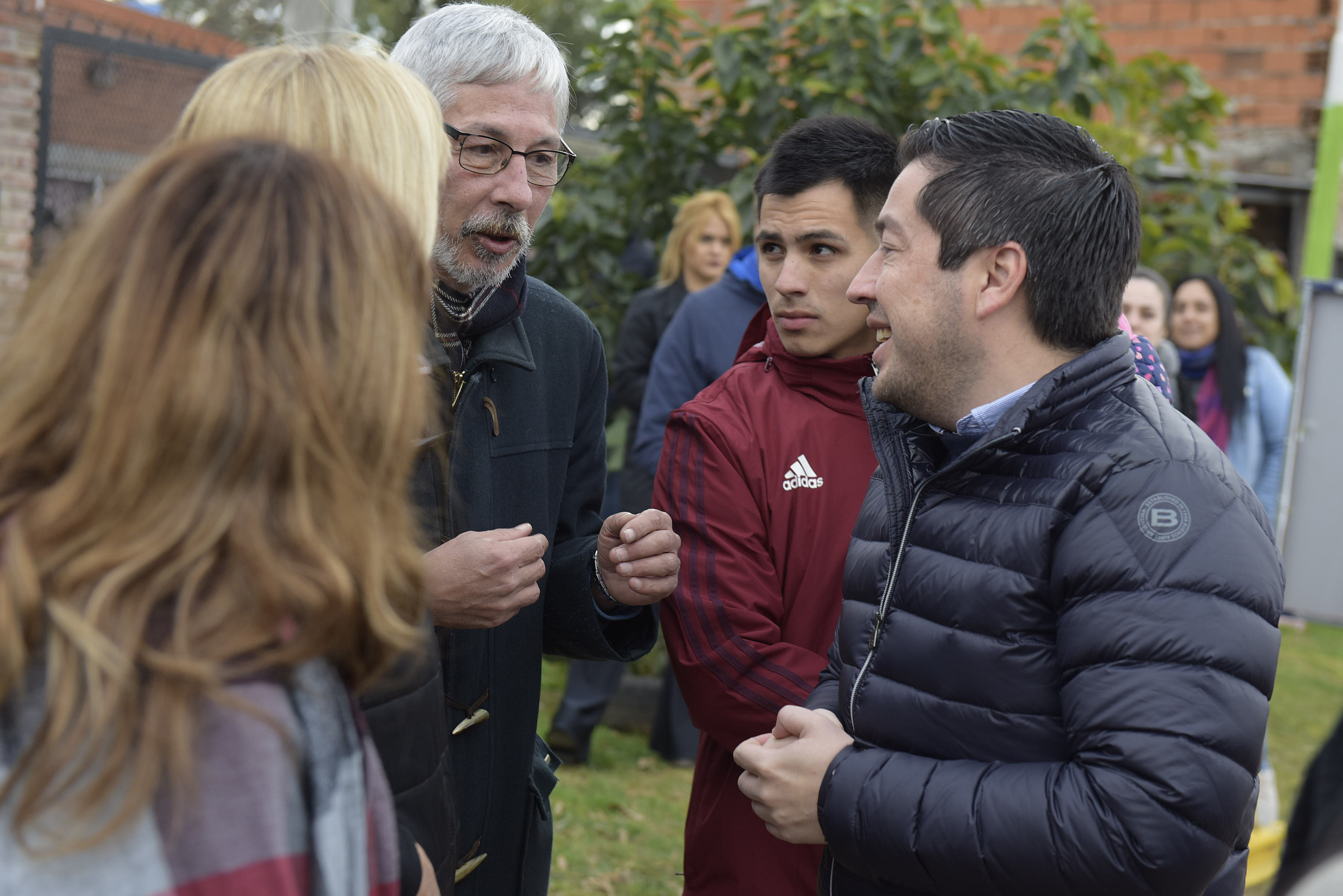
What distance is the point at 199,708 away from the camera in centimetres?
97

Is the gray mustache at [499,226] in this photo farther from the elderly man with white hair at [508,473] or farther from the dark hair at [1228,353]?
the dark hair at [1228,353]

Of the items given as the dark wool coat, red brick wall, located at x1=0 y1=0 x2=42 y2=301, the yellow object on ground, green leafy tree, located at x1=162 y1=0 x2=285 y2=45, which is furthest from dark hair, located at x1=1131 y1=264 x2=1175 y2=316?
green leafy tree, located at x1=162 y1=0 x2=285 y2=45

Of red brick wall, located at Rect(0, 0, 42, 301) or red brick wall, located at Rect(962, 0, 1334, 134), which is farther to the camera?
red brick wall, located at Rect(962, 0, 1334, 134)

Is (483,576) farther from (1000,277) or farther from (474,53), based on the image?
(474,53)

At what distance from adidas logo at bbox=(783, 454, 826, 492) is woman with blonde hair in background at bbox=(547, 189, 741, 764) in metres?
2.79

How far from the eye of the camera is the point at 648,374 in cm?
552

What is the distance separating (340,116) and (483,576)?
0.76 metres

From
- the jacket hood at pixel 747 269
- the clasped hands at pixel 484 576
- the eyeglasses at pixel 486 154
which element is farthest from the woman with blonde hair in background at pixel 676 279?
the clasped hands at pixel 484 576

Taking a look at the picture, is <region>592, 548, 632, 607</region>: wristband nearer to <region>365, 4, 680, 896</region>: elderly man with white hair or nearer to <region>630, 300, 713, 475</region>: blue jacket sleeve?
<region>365, 4, 680, 896</region>: elderly man with white hair

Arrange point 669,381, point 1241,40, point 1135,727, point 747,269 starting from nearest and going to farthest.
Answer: point 1135,727 → point 747,269 → point 669,381 → point 1241,40

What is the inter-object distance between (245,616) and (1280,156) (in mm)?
9160

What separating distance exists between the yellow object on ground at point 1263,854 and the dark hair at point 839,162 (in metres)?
2.97

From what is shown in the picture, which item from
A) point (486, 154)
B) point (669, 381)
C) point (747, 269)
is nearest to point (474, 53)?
point (486, 154)

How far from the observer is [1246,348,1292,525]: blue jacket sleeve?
18.9 ft
